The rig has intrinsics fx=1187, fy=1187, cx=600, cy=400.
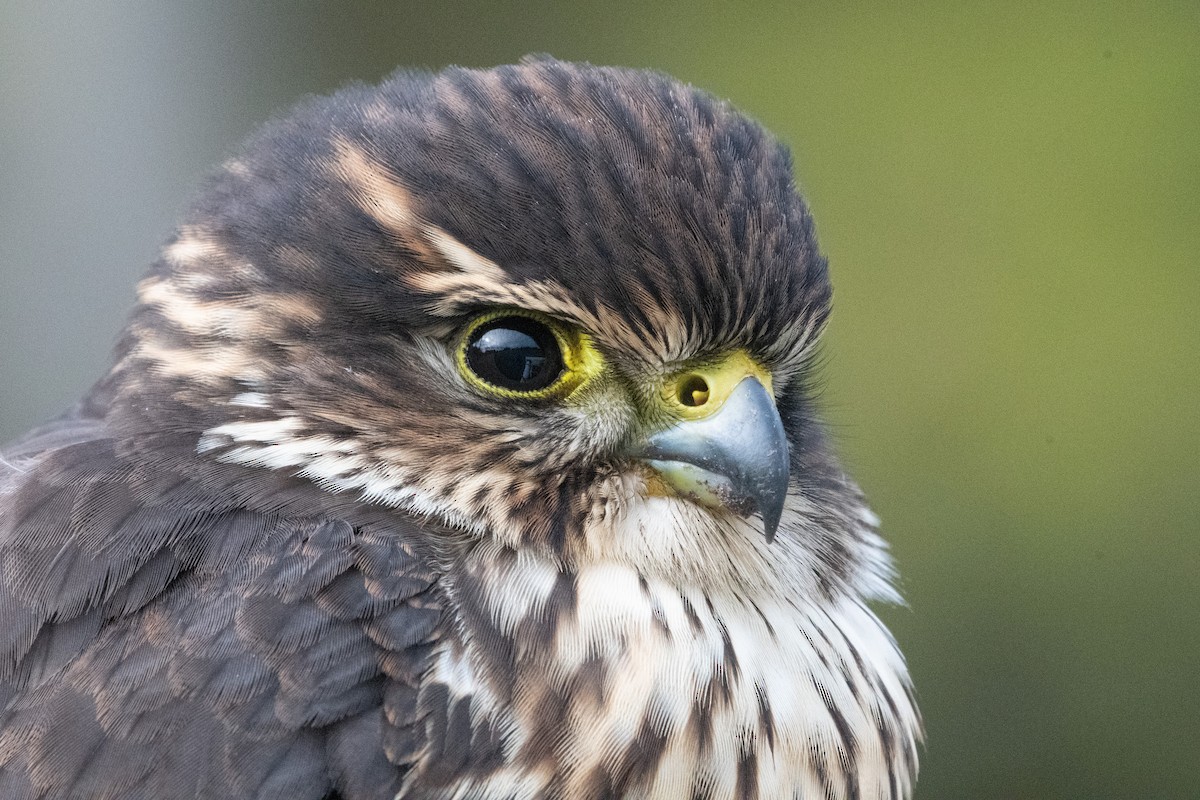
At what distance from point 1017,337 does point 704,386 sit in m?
3.42

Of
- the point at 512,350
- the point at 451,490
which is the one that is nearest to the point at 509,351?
the point at 512,350

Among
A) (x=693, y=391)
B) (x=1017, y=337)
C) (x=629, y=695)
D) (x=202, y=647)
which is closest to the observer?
(x=202, y=647)

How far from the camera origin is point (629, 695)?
1.64 meters

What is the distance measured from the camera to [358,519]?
162 cm

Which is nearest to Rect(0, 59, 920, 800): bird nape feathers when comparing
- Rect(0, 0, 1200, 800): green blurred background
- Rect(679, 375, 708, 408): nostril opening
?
Rect(679, 375, 708, 408): nostril opening

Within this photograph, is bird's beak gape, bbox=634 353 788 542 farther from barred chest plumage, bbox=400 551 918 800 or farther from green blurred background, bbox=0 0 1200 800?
green blurred background, bbox=0 0 1200 800

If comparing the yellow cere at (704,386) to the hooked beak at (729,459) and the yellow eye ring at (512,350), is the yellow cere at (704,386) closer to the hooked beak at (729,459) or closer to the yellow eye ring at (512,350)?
the hooked beak at (729,459)

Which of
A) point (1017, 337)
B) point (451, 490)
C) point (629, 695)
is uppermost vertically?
point (1017, 337)

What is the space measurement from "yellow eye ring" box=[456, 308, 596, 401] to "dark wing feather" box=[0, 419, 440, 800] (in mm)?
249

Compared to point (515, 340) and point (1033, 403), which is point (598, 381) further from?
point (1033, 403)

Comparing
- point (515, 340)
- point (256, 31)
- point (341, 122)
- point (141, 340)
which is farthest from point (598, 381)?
point (256, 31)

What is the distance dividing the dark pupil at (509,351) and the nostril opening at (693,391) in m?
0.23

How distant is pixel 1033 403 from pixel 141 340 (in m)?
3.83

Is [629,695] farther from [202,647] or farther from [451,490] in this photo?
[202,647]
